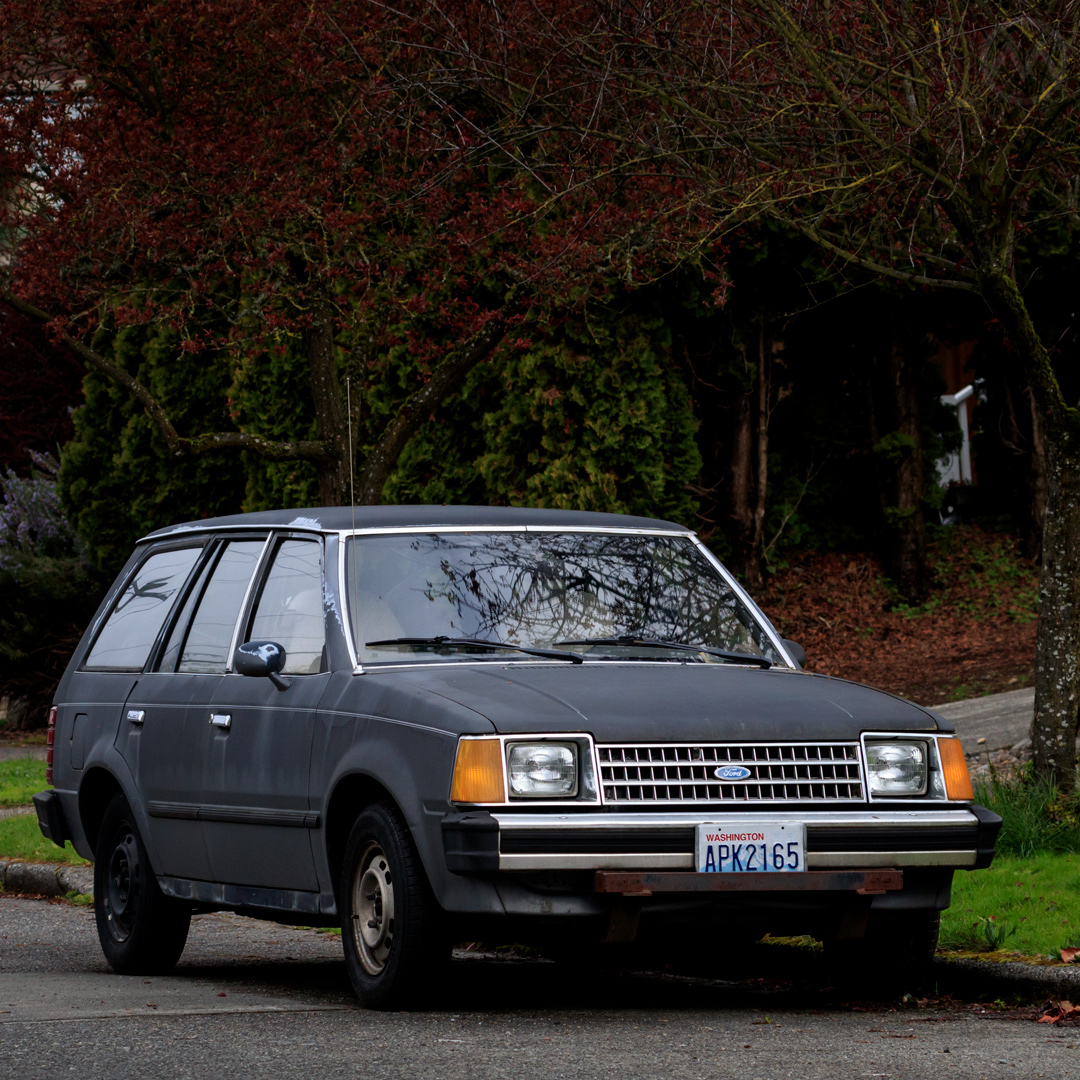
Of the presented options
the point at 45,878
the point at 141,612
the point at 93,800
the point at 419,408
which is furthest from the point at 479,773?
the point at 419,408

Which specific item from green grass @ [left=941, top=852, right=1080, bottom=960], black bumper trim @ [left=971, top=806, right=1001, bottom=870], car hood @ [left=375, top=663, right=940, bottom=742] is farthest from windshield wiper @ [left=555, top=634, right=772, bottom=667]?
green grass @ [left=941, top=852, right=1080, bottom=960]

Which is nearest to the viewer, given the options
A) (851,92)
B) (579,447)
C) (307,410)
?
(851,92)

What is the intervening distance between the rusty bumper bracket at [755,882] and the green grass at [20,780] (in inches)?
391

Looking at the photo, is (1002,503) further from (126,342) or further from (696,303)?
(126,342)

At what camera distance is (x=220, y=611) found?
7824mm

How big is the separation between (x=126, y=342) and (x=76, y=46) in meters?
9.01

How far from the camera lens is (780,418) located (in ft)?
69.3

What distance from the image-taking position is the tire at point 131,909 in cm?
792

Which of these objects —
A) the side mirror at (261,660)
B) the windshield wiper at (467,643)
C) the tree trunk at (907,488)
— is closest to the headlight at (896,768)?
the windshield wiper at (467,643)

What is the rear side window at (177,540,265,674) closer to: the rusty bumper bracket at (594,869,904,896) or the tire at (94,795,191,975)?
the tire at (94,795,191,975)

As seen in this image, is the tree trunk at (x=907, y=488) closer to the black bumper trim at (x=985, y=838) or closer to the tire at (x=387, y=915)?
the black bumper trim at (x=985, y=838)

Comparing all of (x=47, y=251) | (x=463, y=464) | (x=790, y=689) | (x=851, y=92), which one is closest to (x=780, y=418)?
(x=463, y=464)

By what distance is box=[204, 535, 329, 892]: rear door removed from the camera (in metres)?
6.80

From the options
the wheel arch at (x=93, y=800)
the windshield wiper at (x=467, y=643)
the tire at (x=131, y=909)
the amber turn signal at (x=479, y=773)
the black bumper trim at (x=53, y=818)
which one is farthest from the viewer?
the black bumper trim at (x=53, y=818)
